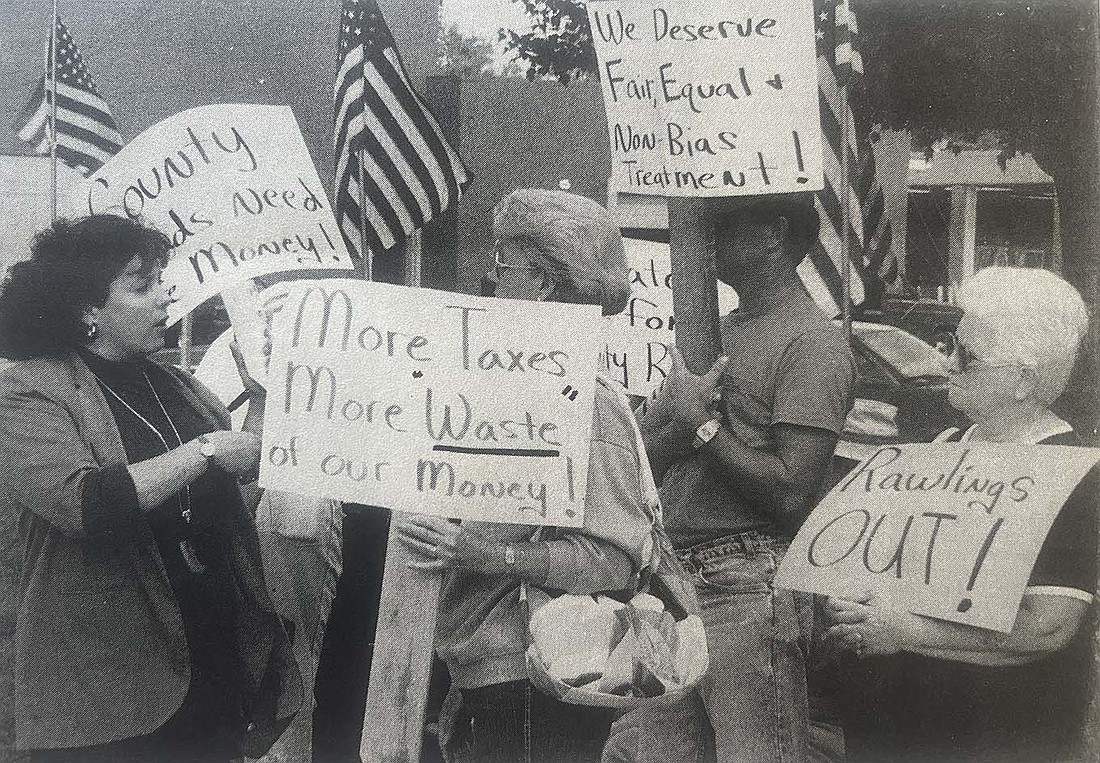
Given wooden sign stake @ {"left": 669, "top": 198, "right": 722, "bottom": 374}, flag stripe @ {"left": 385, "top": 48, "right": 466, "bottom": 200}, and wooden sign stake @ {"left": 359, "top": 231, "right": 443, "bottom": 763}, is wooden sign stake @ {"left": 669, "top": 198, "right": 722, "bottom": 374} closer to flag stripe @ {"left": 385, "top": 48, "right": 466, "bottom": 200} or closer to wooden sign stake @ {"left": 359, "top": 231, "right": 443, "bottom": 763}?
flag stripe @ {"left": 385, "top": 48, "right": 466, "bottom": 200}

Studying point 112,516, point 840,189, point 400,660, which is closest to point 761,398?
point 840,189

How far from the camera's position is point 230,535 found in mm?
2814

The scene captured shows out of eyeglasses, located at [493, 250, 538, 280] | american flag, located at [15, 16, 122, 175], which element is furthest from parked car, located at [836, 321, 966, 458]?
american flag, located at [15, 16, 122, 175]

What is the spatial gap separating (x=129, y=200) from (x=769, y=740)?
2439 mm

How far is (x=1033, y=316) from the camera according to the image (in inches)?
109

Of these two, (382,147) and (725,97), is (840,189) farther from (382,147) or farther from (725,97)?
(382,147)

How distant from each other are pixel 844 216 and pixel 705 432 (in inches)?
29.3

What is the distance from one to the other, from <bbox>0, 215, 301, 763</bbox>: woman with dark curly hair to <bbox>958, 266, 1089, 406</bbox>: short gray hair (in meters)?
2.10

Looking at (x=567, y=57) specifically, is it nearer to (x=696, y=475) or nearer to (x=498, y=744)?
(x=696, y=475)

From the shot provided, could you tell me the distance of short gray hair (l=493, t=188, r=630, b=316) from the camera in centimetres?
272

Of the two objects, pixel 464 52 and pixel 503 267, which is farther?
pixel 464 52

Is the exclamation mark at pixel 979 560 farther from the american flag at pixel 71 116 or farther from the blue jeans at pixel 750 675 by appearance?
the american flag at pixel 71 116

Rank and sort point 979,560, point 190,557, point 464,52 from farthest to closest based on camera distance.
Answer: point 464,52 < point 190,557 < point 979,560

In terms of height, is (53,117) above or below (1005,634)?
above
